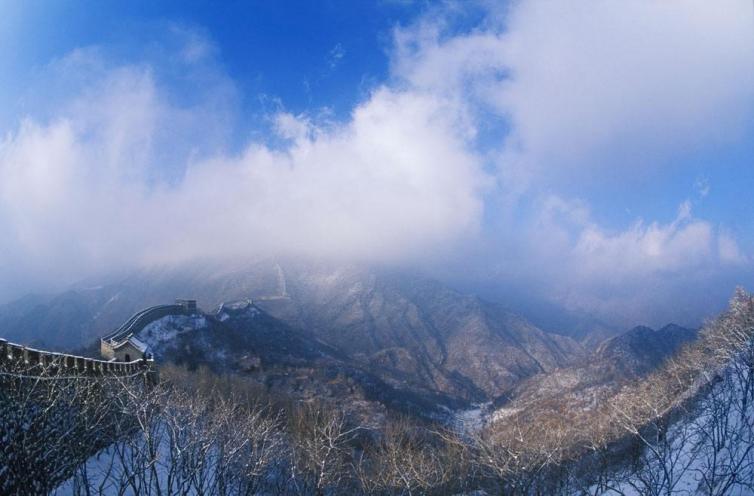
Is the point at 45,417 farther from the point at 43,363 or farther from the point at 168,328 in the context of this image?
the point at 168,328

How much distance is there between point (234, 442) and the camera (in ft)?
72.5

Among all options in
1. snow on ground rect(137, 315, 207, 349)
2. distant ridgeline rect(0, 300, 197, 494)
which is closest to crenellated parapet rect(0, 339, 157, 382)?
distant ridgeline rect(0, 300, 197, 494)

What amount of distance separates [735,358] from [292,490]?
2708cm

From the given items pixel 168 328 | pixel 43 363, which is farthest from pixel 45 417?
pixel 168 328

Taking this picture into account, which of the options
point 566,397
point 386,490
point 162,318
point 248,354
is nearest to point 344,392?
point 248,354

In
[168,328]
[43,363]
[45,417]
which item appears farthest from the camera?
[168,328]

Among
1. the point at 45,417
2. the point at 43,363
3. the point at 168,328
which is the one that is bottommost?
the point at 45,417

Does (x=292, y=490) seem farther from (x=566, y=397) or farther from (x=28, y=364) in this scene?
(x=566, y=397)

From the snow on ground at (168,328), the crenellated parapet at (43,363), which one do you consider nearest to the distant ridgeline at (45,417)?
the crenellated parapet at (43,363)

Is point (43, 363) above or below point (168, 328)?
below

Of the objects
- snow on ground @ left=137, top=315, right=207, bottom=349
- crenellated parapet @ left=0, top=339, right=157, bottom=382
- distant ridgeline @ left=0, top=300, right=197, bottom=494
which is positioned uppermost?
snow on ground @ left=137, top=315, right=207, bottom=349

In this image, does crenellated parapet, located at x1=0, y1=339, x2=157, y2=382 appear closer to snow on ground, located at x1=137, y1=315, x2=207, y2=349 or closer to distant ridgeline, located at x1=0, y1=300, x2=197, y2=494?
distant ridgeline, located at x1=0, y1=300, x2=197, y2=494

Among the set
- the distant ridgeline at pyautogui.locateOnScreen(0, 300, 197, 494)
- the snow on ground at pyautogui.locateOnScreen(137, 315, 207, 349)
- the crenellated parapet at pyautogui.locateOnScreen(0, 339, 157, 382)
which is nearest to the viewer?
the distant ridgeline at pyautogui.locateOnScreen(0, 300, 197, 494)

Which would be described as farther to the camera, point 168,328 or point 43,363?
point 168,328
